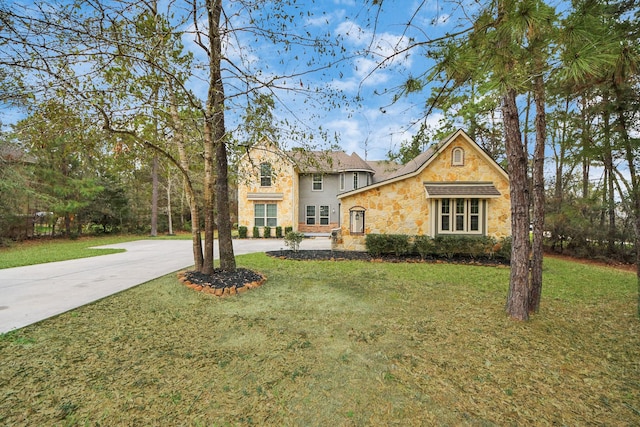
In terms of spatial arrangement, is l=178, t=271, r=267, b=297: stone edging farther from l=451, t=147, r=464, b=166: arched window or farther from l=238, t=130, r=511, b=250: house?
l=451, t=147, r=464, b=166: arched window

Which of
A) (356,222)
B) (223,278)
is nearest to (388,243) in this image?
(356,222)

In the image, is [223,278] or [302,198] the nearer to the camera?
[223,278]

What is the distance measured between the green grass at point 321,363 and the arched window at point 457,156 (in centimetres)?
703

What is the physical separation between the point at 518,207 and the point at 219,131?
5.99 m

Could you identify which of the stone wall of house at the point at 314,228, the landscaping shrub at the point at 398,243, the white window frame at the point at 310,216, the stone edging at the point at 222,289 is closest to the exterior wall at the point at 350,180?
the white window frame at the point at 310,216

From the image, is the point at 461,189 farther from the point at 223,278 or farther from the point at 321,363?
the point at 321,363

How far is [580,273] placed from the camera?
8.23 metres

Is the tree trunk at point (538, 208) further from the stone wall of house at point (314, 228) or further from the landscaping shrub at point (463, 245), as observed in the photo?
the stone wall of house at point (314, 228)

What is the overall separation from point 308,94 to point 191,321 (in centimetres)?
431

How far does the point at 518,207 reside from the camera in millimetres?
4109

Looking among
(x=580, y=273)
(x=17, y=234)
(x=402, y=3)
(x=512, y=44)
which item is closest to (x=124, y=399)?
(x=402, y=3)

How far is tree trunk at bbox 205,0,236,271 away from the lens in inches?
210

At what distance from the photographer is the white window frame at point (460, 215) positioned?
10.6m

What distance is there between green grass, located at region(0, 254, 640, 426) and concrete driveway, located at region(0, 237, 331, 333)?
0.44 m
